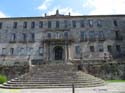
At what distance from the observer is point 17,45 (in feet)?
140

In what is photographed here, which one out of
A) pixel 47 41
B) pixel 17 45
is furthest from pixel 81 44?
pixel 17 45

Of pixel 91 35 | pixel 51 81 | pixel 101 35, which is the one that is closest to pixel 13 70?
pixel 51 81

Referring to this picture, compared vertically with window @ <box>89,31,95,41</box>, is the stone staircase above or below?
below

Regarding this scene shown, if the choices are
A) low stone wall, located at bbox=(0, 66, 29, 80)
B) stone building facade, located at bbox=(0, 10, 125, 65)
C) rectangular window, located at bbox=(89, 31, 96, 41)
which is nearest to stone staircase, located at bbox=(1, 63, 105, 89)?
low stone wall, located at bbox=(0, 66, 29, 80)

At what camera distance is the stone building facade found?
4112cm

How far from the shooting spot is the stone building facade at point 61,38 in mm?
41125

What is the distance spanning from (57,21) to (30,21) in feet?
18.5

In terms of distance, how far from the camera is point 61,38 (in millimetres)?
41719

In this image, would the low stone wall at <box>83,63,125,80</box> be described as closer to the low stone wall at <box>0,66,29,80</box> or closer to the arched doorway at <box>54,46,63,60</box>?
the low stone wall at <box>0,66,29,80</box>

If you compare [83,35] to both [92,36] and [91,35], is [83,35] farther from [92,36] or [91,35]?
[92,36]

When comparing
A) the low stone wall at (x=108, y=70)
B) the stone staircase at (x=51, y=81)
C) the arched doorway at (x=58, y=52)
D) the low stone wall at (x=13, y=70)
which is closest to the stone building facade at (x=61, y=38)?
the arched doorway at (x=58, y=52)

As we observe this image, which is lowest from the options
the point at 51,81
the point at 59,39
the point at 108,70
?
the point at 51,81

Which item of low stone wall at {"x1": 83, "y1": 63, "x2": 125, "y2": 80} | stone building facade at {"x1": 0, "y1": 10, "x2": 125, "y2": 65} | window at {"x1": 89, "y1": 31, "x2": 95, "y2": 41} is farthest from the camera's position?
window at {"x1": 89, "y1": 31, "x2": 95, "y2": 41}

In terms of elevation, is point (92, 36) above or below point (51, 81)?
above
